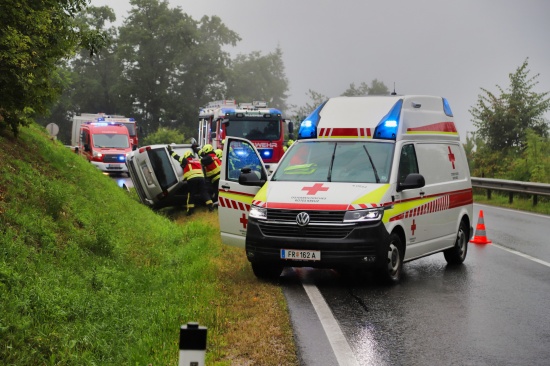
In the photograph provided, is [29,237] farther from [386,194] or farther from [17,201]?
[386,194]

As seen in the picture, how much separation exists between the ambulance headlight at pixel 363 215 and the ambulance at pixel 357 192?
1cm

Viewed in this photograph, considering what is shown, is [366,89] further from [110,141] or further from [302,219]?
[302,219]

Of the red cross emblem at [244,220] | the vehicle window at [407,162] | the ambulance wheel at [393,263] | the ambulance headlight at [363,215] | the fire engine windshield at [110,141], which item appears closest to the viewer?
the ambulance headlight at [363,215]

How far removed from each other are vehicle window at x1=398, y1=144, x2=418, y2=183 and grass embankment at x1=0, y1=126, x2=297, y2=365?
2403 millimetres

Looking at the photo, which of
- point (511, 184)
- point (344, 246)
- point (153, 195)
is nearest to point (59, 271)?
point (344, 246)

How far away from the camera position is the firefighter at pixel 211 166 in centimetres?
1975

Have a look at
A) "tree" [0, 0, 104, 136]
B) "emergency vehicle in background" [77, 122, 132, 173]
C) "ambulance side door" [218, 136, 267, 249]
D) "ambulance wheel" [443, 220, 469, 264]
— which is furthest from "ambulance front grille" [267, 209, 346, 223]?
"emergency vehicle in background" [77, 122, 132, 173]

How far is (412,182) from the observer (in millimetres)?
10812

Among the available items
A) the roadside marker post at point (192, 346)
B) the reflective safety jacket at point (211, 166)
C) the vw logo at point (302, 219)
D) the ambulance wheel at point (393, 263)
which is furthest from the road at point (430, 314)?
the reflective safety jacket at point (211, 166)

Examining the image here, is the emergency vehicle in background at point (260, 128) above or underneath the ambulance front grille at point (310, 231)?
above

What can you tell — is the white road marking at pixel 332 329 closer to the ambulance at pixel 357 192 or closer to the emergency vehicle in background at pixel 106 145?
the ambulance at pixel 357 192

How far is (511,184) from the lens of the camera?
2578 cm

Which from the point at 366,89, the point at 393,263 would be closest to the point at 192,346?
the point at 393,263

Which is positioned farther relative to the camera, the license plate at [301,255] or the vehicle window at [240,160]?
the vehicle window at [240,160]
